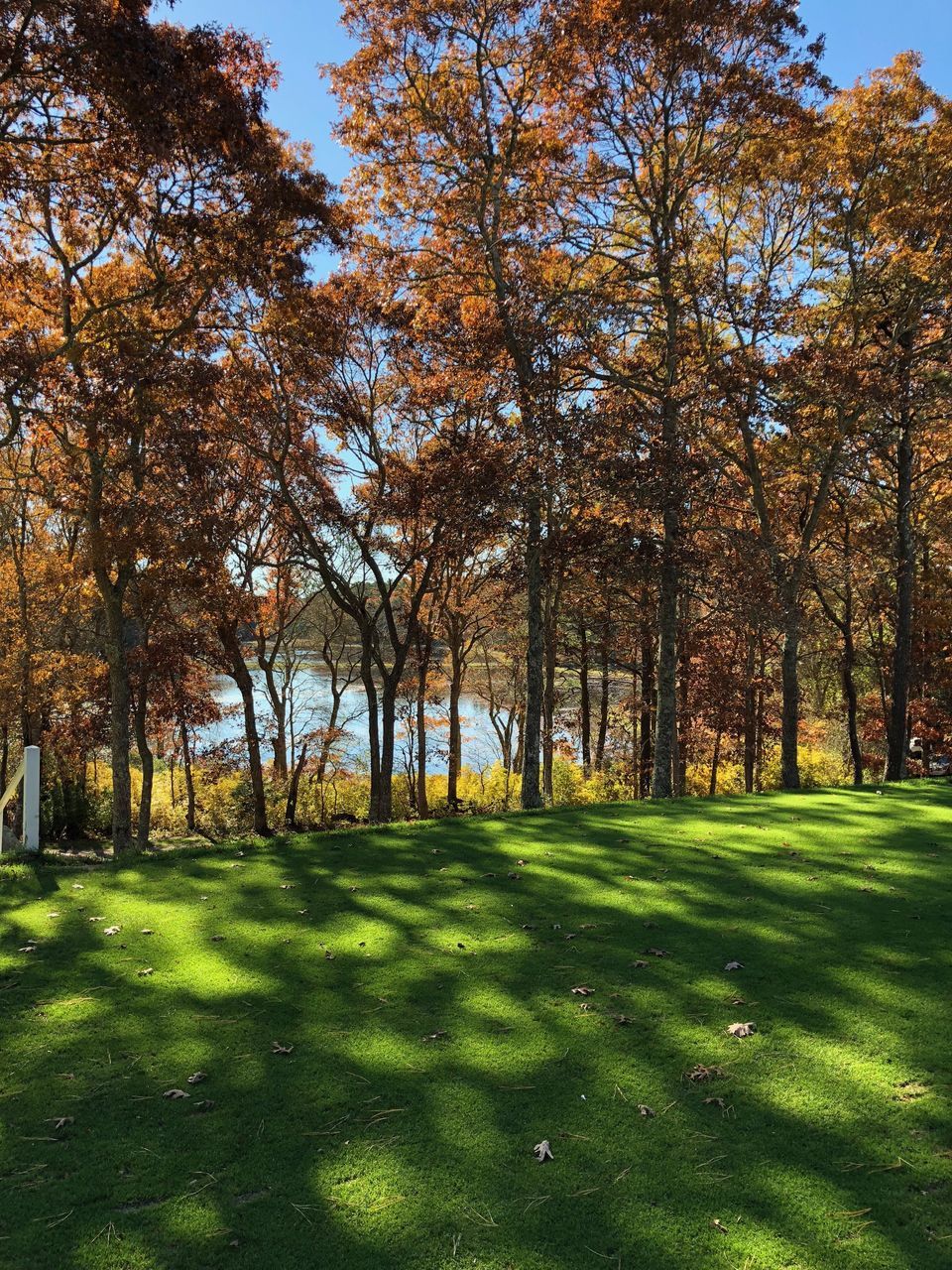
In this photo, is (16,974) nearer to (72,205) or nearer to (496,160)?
(72,205)

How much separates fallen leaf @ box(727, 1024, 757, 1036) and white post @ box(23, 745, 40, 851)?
5.85 m

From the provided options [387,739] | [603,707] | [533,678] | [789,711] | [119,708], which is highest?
[533,678]

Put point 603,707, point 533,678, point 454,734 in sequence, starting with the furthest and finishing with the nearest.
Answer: point 603,707 → point 454,734 → point 533,678

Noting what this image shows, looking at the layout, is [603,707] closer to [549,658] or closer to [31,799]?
[549,658]

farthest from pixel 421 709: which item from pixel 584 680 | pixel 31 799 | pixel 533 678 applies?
pixel 31 799

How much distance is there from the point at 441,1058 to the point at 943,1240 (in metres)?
1.99

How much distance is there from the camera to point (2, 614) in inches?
679

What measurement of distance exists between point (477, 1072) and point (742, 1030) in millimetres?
1335

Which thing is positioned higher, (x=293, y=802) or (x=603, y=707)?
(x=603, y=707)

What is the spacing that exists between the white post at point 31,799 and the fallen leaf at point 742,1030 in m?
5.85

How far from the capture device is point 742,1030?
3662 mm

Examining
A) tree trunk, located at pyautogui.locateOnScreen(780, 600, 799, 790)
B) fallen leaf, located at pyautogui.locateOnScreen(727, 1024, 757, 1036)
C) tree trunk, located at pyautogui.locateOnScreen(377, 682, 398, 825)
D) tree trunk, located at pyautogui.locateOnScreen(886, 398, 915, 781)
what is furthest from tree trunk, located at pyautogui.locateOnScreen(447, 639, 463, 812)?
fallen leaf, located at pyautogui.locateOnScreen(727, 1024, 757, 1036)

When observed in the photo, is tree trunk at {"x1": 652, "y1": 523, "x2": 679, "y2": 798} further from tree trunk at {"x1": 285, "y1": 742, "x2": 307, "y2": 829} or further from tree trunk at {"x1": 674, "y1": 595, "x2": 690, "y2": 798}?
tree trunk at {"x1": 285, "y1": 742, "x2": 307, "y2": 829}

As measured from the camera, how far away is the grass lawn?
2.50 m
